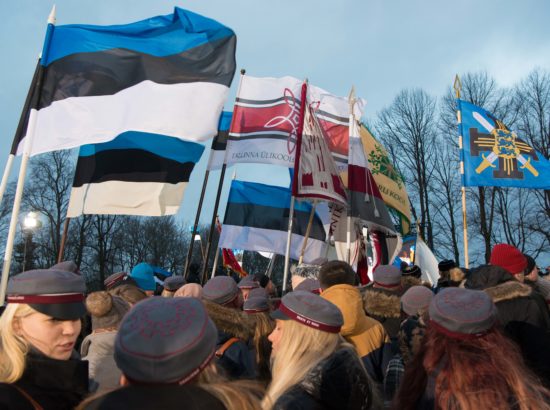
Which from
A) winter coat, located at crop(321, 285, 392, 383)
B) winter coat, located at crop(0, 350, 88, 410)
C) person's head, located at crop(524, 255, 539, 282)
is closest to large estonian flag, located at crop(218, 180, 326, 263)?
person's head, located at crop(524, 255, 539, 282)

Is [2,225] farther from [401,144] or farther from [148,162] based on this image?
[148,162]

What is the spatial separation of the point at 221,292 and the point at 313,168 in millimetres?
5316

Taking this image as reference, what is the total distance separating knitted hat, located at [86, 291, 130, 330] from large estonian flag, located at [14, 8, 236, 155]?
9.20ft

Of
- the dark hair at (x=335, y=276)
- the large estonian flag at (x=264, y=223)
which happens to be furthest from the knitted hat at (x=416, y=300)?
the large estonian flag at (x=264, y=223)

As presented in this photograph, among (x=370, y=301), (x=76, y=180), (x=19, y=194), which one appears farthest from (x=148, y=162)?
(x=370, y=301)

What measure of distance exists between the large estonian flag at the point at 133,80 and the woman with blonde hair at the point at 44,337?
4134 millimetres

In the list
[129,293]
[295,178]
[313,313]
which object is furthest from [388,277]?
[295,178]

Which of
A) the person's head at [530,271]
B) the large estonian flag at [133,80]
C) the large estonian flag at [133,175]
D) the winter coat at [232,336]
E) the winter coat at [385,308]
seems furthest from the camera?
the large estonian flag at [133,175]

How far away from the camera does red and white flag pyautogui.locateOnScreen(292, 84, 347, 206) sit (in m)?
8.76

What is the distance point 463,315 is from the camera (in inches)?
86.0

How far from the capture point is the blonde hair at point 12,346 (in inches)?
80.3

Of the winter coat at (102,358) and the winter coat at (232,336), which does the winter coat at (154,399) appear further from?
the winter coat at (102,358)

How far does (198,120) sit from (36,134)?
236cm

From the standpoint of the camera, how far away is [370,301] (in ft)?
16.4
